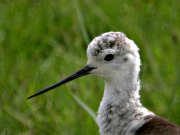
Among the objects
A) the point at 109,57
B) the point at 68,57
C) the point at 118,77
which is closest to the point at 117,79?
the point at 118,77

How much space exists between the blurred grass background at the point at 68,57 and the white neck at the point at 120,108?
59 centimetres

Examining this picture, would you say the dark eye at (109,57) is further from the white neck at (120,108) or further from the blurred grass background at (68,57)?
the blurred grass background at (68,57)

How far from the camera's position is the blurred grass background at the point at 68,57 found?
6672mm

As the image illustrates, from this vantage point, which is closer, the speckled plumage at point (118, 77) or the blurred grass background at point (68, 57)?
the speckled plumage at point (118, 77)

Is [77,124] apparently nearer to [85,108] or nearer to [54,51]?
[85,108]

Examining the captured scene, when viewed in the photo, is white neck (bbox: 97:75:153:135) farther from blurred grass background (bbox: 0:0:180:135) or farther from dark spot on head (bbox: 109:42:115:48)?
blurred grass background (bbox: 0:0:180:135)

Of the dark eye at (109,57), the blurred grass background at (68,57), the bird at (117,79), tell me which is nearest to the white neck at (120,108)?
the bird at (117,79)

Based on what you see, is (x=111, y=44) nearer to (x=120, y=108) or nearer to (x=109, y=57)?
(x=109, y=57)

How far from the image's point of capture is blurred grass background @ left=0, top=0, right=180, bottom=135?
21.9ft

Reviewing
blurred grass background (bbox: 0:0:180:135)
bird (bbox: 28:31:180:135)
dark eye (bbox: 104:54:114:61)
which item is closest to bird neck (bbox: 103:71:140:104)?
bird (bbox: 28:31:180:135)

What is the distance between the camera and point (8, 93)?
696 cm

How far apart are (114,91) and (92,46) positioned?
1.05 feet

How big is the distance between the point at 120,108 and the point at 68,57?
6.52 feet

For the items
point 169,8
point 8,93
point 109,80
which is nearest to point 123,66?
point 109,80
